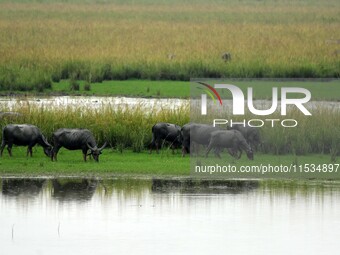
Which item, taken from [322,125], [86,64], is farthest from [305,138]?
[86,64]

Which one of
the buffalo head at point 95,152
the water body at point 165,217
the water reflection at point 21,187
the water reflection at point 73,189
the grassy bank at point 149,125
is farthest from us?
the grassy bank at point 149,125

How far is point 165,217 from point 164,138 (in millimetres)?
6453

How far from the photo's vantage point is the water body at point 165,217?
42.3 ft

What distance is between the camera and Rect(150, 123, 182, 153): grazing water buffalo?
21.0 metres

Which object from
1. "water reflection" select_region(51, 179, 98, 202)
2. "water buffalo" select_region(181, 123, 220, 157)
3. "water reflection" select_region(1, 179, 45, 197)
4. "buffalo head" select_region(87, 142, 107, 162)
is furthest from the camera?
"water buffalo" select_region(181, 123, 220, 157)

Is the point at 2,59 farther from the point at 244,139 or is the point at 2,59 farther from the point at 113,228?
the point at 113,228

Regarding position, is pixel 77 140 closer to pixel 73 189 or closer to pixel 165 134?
pixel 165 134

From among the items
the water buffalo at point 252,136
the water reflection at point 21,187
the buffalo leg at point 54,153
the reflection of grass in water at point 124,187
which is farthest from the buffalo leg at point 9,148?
the water buffalo at point 252,136

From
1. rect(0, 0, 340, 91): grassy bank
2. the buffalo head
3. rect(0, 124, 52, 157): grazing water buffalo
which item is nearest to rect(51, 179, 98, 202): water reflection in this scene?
the buffalo head

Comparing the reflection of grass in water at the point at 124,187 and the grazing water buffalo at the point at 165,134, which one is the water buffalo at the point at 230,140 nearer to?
the grazing water buffalo at the point at 165,134

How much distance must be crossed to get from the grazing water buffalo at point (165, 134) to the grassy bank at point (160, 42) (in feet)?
46.4

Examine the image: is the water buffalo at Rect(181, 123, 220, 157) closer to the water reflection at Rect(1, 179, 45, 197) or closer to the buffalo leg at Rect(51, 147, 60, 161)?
the buffalo leg at Rect(51, 147, 60, 161)

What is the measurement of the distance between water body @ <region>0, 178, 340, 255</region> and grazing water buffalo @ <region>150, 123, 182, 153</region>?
120 inches

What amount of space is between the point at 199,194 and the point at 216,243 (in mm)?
3521
